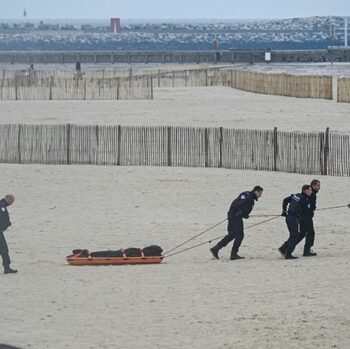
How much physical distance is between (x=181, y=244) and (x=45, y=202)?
5851mm

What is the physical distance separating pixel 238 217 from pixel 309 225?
1161 mm

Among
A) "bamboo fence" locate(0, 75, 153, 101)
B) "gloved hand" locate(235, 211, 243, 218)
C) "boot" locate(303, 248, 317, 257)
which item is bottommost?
"bamboo fence" locate(0, 75, 153, 101)

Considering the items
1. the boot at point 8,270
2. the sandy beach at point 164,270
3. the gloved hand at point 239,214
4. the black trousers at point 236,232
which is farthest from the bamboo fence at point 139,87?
the boot at point 8,270

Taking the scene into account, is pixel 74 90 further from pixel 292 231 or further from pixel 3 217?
pixel 3 217

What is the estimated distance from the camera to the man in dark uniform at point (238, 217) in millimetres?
22078

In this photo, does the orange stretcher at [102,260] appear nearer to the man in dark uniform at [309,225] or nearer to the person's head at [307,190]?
the man in dark uniform at [309,225]

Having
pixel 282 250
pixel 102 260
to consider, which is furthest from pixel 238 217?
pixel 102 260

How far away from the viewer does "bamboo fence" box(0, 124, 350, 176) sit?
32.6 meters

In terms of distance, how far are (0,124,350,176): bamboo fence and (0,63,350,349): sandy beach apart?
597mm

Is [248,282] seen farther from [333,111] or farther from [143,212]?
[333,111]

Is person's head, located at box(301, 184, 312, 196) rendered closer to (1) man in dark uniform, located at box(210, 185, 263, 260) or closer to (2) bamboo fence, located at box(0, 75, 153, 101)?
(1) man in dark uniform, located at box(210, 185, 263, 260)

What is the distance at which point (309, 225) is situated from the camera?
22.4m

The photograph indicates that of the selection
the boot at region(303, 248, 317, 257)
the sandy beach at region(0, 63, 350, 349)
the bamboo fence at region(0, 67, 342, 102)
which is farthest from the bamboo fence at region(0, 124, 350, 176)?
the bamboo fence at region(0, 67, 342, 102)

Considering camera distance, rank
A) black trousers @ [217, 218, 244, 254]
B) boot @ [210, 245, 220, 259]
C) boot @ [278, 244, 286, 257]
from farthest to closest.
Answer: boot @ [210, 245, 220, 259] → boot @ [278, 244, 286, 257] → black trousers @ [217, 218, 244, 254]
